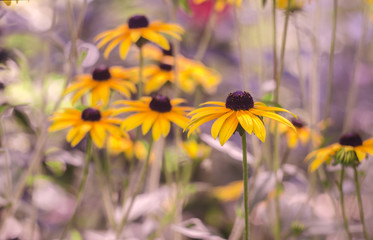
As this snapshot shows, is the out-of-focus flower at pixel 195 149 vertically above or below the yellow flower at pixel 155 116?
below

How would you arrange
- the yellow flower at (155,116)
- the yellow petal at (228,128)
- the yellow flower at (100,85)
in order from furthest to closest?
the yellow flower at (100,85) < the yellow flower at (155,116) < the yellow petal at (228,128)

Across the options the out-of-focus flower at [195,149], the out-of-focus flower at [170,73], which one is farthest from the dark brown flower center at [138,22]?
the out-of-focus flower at [195,149]

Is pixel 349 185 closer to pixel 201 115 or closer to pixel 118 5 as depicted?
pixel 201 115

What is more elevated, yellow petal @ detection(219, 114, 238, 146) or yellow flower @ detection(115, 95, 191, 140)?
yellow petal @ detection(219, 114, 238, 146)

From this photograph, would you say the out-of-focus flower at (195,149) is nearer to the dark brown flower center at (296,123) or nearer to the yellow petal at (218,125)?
the dark brown flower center at (296,123)

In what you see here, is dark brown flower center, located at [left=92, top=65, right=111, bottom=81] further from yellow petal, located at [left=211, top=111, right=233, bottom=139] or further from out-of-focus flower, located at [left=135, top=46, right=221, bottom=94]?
yellow petal, located at [left=211, top=111, right=233, bottom=139]

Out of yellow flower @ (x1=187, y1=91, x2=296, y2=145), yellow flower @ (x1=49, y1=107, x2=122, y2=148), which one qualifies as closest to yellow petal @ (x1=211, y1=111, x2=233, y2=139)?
yellow flower @ (x1=187, y1=91, x2=296, y2=145)

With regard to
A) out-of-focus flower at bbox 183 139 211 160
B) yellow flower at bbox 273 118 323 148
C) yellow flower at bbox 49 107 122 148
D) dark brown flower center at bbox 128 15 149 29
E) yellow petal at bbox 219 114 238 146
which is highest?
dark brown flower center at bbox 128 15 149 29
